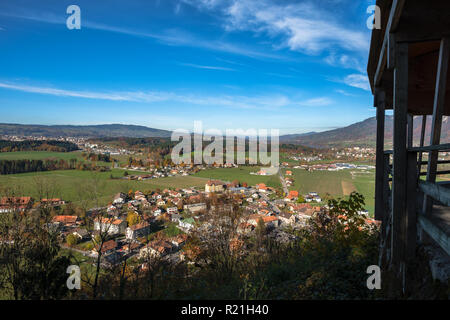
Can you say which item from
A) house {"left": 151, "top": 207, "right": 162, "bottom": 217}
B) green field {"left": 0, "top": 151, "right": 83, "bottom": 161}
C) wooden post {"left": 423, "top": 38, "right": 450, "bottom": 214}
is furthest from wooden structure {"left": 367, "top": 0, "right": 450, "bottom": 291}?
green field {"left": 0, "top": 151, "right": 83, "bottom": 161}

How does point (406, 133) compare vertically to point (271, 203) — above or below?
above

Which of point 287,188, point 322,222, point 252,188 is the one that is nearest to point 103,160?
point 252,188

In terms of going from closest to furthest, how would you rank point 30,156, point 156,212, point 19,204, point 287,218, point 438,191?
1. point 438,191
2. point 19,204
3. point 287,218
4. point 156,212
5. point 30,156

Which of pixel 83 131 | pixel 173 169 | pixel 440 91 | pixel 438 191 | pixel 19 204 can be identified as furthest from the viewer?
pixel 83 131

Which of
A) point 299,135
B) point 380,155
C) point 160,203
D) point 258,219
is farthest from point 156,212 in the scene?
point 299,135

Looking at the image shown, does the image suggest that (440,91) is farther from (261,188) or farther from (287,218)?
(261,188)
